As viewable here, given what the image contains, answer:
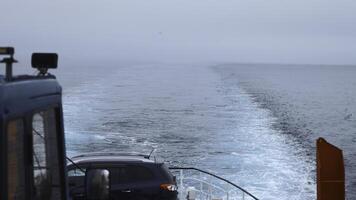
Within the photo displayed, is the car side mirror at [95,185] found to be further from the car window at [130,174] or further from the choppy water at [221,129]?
the choppy water at [221,129]

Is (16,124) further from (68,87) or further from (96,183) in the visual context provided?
(68,87)

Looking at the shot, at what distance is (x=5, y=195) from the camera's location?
2.42 meters

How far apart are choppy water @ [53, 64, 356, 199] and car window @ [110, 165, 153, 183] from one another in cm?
1368

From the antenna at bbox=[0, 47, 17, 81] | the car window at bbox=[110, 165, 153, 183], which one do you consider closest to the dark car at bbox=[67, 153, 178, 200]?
the car window at bbox=[110, 165, 153, 183]

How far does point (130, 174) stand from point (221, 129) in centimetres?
3468

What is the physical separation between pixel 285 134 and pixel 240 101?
2123 cm

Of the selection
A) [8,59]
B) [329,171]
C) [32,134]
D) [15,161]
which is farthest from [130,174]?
[15,161]

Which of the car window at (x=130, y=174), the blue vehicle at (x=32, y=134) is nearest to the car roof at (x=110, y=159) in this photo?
the car window at (x=130, y=174)

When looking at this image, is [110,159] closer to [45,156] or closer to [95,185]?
[95,185]

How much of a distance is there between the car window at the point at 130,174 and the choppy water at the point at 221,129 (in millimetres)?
13682

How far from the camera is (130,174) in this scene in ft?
31.7

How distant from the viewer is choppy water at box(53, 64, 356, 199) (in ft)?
95.1

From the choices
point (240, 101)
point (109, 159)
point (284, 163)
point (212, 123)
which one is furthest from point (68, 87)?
point (109, 159)

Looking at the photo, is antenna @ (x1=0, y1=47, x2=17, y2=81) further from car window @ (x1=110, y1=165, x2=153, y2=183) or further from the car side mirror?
car window @ (x1=110, y1=165, x2=153, y2=183)
